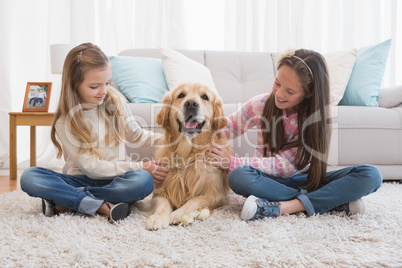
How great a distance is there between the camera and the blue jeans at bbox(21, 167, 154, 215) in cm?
158

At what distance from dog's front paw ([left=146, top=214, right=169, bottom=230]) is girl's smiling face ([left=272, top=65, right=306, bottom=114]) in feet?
2.63

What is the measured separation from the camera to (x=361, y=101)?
3002 mm

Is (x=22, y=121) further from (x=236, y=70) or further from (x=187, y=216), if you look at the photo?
(x=187, y=216)

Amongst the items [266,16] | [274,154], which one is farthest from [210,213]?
[266,16]

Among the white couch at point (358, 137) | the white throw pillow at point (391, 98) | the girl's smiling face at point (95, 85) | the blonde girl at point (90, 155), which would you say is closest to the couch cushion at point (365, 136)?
the white couch at point (358, 137)

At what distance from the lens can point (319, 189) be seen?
171 cm

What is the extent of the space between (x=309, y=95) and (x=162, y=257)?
1.12 metres

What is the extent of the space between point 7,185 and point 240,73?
2.31 metres

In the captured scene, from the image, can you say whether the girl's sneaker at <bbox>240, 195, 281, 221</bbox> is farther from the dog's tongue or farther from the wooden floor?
the wooden floor

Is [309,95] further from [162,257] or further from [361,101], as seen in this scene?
[361,101]

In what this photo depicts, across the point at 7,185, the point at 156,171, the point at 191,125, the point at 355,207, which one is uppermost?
the point at 191,125

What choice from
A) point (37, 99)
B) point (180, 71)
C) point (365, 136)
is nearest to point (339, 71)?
point (365, 136)

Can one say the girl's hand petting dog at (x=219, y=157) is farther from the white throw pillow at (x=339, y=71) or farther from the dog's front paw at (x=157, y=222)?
the white throw pillow at (x=339, y=71)

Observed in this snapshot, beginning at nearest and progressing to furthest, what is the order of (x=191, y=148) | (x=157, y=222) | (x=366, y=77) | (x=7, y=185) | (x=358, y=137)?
(x=157, y=222)
(x=191, y=148)
(x=358, y=137)
(x=7, y=185)
(x=366, y=77)
